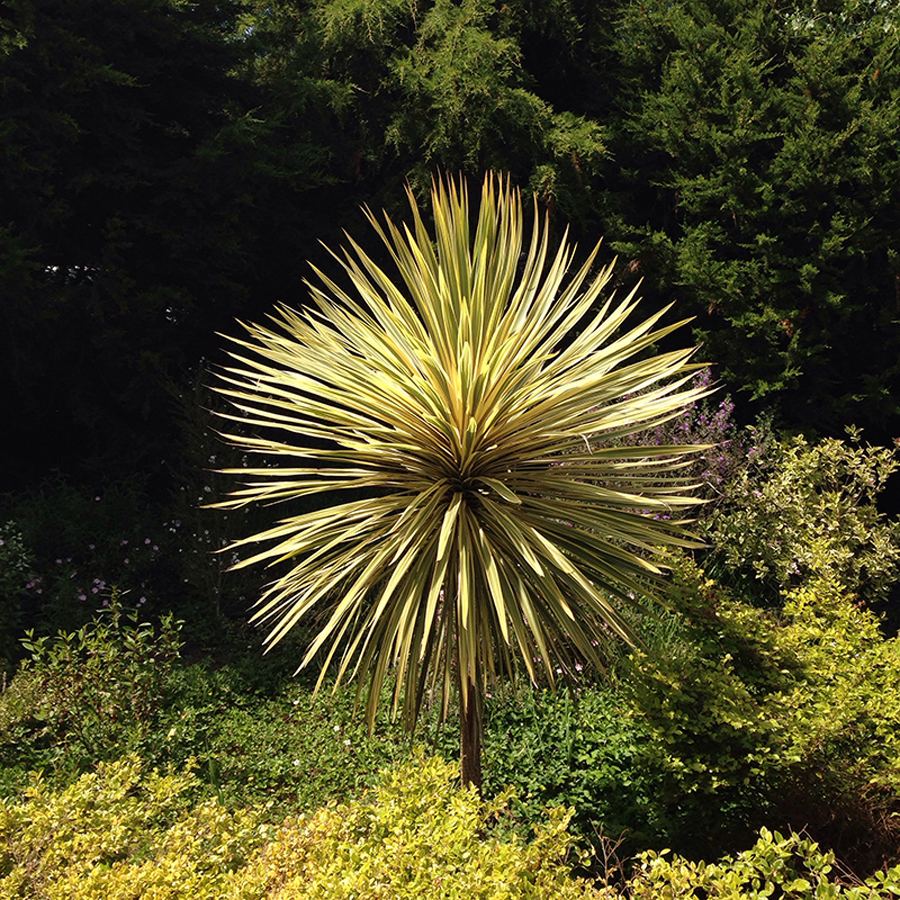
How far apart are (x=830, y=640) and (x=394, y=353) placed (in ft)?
7.68

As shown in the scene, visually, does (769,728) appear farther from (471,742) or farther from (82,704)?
(82,704)

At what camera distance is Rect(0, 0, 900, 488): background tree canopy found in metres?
6.46

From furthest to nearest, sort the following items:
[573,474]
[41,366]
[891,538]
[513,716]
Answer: [41,366] < [891,538] < [513,716] < [573,474]

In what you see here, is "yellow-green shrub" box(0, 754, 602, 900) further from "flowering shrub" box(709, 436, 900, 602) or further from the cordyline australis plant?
"flowering shrub" box(709, 436, 900, 602)

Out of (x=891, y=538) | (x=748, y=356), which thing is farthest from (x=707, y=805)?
(x=748, y=356)

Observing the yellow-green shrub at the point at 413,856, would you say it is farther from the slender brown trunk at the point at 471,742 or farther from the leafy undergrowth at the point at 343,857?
A: the slender brown trunk at the point at 471,742

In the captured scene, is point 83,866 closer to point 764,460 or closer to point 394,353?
point 394,353

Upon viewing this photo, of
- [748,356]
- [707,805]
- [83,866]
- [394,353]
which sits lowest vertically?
[83,866]

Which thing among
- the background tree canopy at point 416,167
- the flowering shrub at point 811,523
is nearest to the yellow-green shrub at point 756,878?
the flowering shrub at point 811,523

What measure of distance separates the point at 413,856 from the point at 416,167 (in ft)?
21.0

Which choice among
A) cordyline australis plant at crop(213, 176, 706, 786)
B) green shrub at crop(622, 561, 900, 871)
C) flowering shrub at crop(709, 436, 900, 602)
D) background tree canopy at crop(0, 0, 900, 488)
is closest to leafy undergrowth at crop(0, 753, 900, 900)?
green shrub at crop(622, 561, 900, 871)

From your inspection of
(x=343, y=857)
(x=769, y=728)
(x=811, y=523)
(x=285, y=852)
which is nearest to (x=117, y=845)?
(x=285, y=852)

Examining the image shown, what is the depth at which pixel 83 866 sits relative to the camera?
2.54 metres

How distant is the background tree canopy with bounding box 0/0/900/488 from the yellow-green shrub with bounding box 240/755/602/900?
16.3 ft
